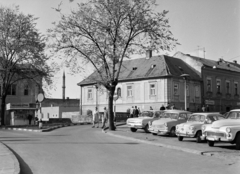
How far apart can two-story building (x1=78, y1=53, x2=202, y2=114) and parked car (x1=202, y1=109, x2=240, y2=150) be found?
1220 inches

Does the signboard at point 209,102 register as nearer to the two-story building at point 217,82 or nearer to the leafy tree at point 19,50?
the two-story building at point 217,82

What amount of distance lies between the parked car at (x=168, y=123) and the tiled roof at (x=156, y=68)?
25020 millimetres

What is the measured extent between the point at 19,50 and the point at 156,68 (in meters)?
21.4

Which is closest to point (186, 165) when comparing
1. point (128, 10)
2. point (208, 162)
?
point (208, 162)

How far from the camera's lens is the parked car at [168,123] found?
1939cm

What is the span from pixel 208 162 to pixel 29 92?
161ft

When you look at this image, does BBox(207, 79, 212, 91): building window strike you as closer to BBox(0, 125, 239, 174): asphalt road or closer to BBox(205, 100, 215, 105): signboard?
BBox(205, 100, 215, 105): signboard

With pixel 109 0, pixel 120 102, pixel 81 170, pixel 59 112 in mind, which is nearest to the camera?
pixel 81 170

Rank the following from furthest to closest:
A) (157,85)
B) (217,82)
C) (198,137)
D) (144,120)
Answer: (217,82) → (157,85) → (144,120) → (198,137)

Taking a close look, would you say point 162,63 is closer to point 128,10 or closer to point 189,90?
point 189,90

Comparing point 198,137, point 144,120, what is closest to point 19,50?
point 144,120

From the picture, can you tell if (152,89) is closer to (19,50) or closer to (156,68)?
(156,68)

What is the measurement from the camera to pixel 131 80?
5019 cm

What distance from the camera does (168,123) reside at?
19.5 meters
